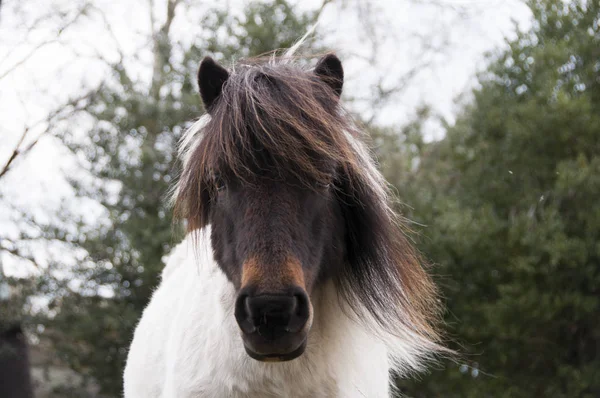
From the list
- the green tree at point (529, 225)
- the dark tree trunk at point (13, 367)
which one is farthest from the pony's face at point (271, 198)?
the dark tree trunk at point (13, 367)

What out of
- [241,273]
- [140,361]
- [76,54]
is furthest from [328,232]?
[76,54]

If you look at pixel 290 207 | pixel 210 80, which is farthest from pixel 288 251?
pixel 210 80

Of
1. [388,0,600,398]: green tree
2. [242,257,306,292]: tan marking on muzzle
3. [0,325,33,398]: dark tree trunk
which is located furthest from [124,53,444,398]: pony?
[0,325,33,398]: dark tree trunk

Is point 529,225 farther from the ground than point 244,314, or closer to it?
closer to it

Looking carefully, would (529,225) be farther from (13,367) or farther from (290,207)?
(13,367)

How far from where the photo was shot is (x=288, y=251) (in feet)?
7.59

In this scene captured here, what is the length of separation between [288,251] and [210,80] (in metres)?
1.04

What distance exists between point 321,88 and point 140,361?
6.97 ft

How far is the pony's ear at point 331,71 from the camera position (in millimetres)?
2996

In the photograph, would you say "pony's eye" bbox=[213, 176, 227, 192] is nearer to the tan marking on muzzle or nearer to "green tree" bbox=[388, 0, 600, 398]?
the tan marking on muzzle

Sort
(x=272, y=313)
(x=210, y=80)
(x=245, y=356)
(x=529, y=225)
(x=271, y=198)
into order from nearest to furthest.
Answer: (x=272, y=313) < (x=271, y=198) < (x=245, y=356) < (x=210, y=80) < (x=529, y=225)

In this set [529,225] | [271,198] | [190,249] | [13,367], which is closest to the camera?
[271,198]

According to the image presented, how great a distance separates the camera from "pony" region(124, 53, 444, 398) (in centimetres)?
233

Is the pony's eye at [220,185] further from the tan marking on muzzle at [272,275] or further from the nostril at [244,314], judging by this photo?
the nostril at [244,314]
